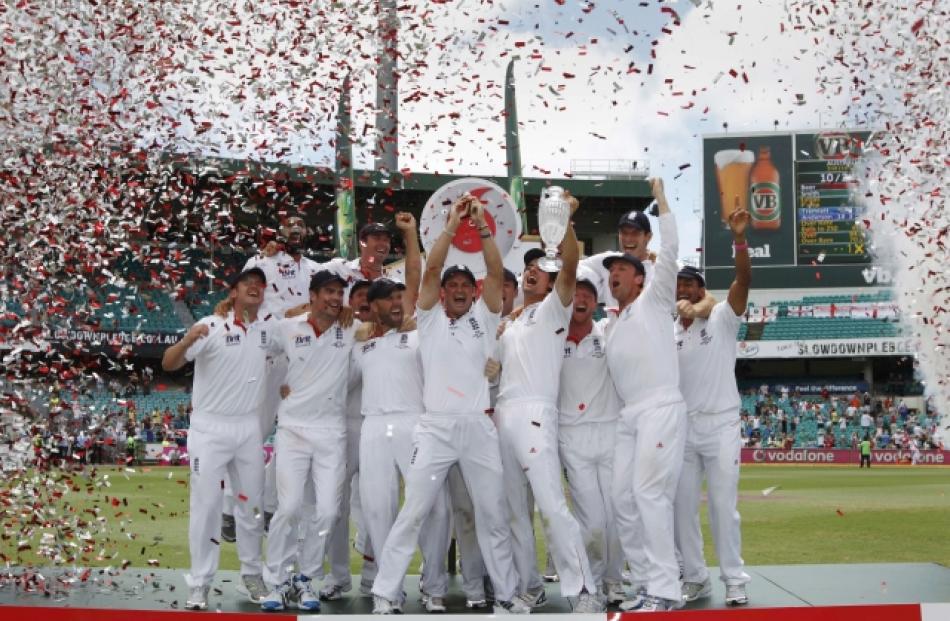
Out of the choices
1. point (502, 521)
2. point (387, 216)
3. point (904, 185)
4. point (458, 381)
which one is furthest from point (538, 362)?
point (387, 216)

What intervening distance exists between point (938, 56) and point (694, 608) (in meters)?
4.04

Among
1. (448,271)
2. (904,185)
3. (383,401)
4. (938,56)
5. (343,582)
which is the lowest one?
(343,582)

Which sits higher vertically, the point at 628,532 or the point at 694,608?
the point at 628,532

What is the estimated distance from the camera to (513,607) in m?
7.05

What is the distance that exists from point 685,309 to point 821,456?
30.0 m

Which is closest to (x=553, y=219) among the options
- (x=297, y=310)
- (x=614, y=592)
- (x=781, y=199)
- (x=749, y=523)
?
(x=297, y=310)

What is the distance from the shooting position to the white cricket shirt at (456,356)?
23.4 feet

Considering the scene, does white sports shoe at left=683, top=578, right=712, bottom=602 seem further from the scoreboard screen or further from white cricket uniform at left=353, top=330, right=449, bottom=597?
the scoreboard screen

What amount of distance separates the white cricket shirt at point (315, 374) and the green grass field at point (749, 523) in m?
1.17

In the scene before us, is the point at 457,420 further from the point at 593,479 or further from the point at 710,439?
the point at 710,439

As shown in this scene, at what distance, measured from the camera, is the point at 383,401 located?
7.51 meters

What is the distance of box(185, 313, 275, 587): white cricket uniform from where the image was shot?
24.6 ft

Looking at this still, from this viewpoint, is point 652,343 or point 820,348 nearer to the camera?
point 652,343

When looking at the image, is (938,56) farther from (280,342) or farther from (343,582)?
(343,582)
